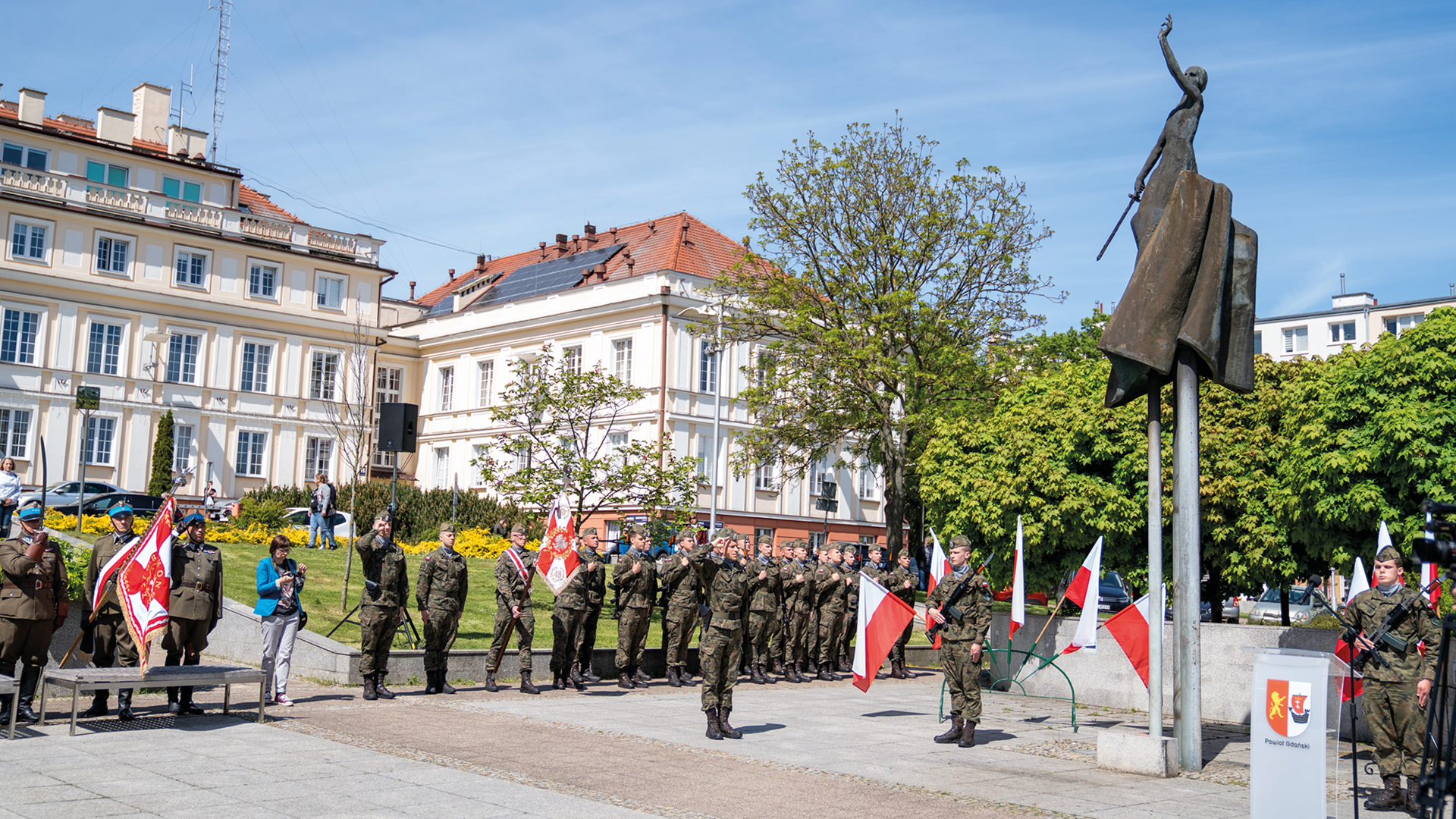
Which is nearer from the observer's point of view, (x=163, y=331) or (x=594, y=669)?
(x=594, y=669)

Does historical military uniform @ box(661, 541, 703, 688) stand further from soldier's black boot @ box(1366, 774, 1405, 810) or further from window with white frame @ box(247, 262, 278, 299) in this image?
window with white frame @ box(247, 262, 278, 299)

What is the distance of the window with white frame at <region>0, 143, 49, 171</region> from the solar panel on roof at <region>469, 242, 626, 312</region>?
17.8m

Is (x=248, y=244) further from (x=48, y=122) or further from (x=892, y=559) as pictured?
(x=892, y=559)

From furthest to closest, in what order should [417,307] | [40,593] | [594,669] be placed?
1. [417,307]
2. [594,669]
3. [40,593]

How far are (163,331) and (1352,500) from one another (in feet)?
140

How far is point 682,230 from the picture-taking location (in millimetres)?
51656

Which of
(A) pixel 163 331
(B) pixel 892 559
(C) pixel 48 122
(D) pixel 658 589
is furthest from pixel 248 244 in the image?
(D) pixel 658 589

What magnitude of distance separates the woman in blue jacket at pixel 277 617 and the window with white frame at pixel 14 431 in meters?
36.6

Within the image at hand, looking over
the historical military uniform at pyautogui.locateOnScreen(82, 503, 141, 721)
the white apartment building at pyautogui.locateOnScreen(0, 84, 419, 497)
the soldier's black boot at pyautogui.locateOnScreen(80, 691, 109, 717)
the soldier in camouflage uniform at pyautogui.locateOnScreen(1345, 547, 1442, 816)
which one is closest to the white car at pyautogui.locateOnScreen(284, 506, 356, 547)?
the white apartment building at pyautogui.locateOnScreen(0, 84, 419, 497)

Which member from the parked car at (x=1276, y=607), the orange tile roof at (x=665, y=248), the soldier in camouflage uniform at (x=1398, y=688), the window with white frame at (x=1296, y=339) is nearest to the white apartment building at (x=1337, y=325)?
the window with white frame at (x=1296, y=339)

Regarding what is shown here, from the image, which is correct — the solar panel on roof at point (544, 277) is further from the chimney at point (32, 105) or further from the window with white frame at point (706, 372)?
the chimney at point (32, 105)

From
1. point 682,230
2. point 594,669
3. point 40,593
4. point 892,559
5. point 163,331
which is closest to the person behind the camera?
point 40,593

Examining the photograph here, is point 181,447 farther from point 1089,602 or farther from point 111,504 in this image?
point 1089,602

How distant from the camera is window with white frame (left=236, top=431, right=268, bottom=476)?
49.6 metres
